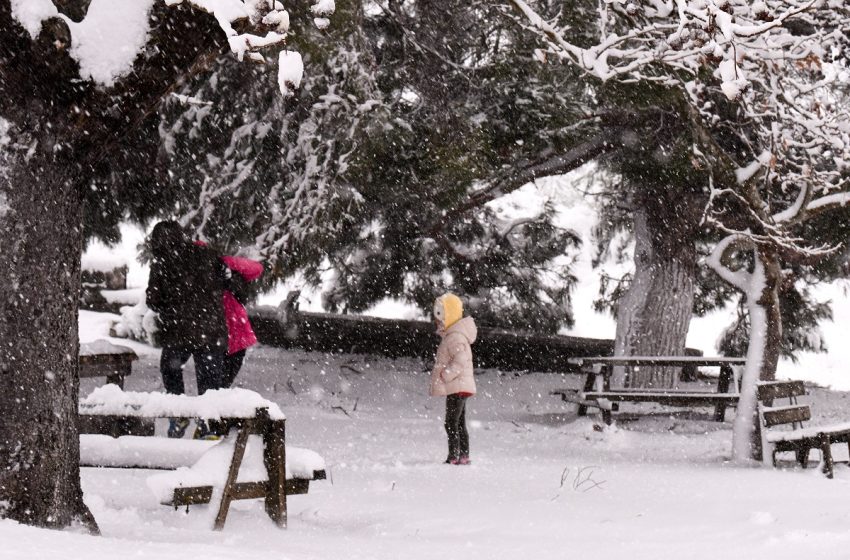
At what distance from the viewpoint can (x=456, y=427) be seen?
24.0 feet

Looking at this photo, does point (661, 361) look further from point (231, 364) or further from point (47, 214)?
point (47, 214)

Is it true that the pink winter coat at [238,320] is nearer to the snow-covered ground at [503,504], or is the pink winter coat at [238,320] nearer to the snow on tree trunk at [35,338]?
the snow-covered ground at [503,504]

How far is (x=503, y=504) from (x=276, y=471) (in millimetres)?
1588

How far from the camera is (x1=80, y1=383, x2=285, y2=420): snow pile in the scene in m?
4.68

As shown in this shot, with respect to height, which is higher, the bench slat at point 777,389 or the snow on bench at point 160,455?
the bench slat at point 777,389

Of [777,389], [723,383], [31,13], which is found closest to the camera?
[31,13]

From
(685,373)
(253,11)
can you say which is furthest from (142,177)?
(685,373)

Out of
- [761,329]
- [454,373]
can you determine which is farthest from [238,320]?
[761,329]

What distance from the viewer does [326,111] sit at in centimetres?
890

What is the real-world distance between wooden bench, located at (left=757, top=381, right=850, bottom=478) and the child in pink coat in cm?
240

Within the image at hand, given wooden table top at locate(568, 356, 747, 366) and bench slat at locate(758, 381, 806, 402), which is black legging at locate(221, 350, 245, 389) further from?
bench slat at locate(758, 381, 806, 402)

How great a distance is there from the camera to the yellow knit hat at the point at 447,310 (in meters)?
7.54

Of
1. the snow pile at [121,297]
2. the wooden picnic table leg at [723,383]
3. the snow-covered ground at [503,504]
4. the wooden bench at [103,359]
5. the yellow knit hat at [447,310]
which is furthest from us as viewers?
the snow pile at [121,297]

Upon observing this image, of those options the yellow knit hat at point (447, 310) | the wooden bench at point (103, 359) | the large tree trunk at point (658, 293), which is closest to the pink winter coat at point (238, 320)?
the wooden bench at point (103, 359)
